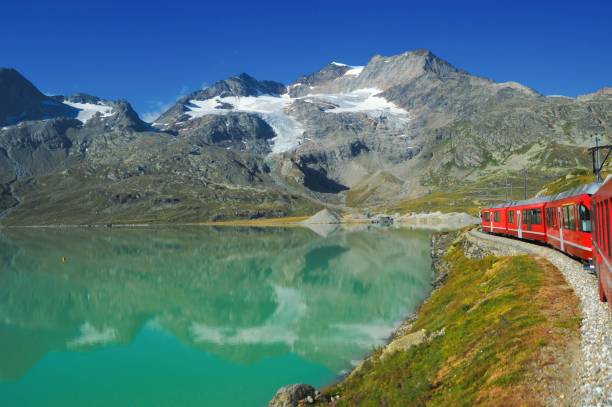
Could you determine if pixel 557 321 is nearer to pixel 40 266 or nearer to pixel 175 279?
pixel 175 279

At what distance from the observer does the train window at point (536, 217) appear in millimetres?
51375

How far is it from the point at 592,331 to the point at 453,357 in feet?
22.1

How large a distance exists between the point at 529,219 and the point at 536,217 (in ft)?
12.9

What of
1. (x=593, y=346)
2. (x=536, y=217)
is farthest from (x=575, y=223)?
(x=593, y=346)

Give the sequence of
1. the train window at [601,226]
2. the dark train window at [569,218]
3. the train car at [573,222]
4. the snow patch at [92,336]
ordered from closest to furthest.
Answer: the train window at [601,226], the train car at [573,222], the dark train window at [569,218], the snow patch at [92,336]

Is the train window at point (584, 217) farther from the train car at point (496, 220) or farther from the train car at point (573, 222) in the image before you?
the train car at point (496, 220)

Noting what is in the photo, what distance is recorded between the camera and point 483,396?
51.7 feet

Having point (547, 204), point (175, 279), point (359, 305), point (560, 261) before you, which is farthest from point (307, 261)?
point (560, 261)

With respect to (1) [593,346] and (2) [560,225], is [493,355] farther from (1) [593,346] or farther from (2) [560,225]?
(2) [560,225]

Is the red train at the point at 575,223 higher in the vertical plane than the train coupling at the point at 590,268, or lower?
higher

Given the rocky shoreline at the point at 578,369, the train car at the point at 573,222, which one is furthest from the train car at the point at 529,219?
the rocky shoreline at the point at 578,369

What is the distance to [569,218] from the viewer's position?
36.3 meters

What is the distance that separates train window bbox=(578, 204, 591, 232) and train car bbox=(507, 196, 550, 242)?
17372 millimetres

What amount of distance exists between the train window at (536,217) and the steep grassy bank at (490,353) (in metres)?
17.1
